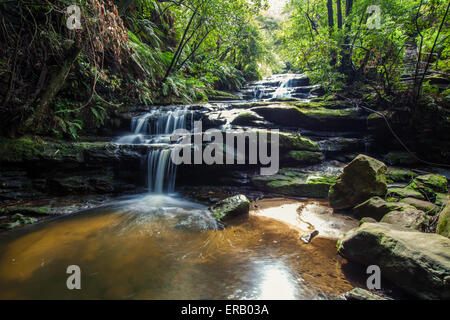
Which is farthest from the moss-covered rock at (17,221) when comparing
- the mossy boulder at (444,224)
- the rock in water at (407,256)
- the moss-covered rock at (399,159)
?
the moss-covered rock at (399,159)

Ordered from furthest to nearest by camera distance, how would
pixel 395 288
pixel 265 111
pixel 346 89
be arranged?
1. pixel 346 89
2. pixel 265 111
3. pixel 395 288

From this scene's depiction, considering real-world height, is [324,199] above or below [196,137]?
below

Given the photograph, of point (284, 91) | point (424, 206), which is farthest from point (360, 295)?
point (284, 91)

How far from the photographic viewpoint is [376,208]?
11.3 feet

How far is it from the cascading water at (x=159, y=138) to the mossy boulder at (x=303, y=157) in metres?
3.42

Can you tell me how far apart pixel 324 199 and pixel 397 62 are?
4961mm

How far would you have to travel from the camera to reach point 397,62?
19.6 feet

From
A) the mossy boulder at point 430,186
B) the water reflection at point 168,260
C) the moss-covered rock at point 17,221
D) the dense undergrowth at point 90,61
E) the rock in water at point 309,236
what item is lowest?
the water reflection at point 168,260

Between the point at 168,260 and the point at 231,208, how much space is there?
166cm

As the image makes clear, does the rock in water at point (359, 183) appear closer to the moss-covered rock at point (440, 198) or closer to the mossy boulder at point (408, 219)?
the moss-covered rock at point (440, 198)

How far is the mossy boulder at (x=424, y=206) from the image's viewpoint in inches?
123
